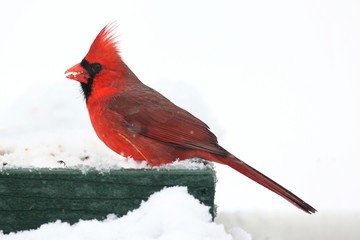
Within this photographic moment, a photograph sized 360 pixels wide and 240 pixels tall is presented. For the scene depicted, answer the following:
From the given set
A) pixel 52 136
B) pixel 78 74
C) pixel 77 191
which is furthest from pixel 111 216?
pixel 52 136

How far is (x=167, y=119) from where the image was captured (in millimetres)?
3641

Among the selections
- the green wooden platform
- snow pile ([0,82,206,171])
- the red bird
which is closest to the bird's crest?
the red bird

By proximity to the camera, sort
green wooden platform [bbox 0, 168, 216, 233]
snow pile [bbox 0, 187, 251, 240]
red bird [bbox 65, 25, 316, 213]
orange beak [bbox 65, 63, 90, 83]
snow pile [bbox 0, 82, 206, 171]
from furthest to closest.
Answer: orange beak [bbox 65, 63, 90, 83] < red bird [bbox 65, 25, 316, 213] < snow pile [bbox 0, 82, 206, 171] < green wooden platform [bbox 0, 168, 216, 233] < snow pile [bbox 0, 187, 251, 240]

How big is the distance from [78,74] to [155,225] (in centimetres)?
94

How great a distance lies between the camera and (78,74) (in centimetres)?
368

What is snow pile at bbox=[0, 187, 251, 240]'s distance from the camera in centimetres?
297

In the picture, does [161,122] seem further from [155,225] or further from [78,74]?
[155,225]

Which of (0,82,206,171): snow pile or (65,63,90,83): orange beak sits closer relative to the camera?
(0,82,206,171): snow pile

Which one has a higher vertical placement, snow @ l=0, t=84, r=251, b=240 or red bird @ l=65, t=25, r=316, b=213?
red bird @ l=65, t=25, r=316, b=213

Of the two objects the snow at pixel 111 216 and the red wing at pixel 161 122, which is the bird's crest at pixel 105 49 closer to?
the red wing at pixel 161 122

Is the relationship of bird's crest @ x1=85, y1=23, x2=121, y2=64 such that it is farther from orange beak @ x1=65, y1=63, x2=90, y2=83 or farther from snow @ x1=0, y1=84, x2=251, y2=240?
snow @ x1=0, y1=84, x2=251, y2=240

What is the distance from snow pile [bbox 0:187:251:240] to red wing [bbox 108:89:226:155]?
45 cm

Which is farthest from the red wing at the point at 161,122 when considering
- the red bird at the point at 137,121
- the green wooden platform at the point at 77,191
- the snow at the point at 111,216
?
the green wooden platform at the point at 77,191

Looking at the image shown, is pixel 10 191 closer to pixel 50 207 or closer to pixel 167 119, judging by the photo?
pixel 50 207
